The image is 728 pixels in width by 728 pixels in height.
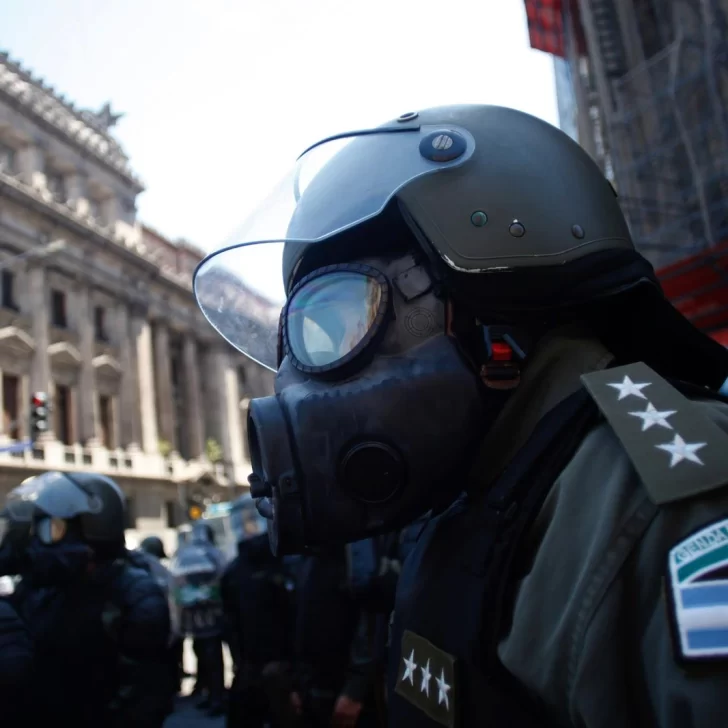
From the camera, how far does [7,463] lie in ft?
79.2

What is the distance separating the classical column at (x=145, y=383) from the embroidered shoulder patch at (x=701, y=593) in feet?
111

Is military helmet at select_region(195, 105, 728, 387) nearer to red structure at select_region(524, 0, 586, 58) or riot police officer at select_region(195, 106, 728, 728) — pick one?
riot police officer at select_region(195, 106, 728, 728)

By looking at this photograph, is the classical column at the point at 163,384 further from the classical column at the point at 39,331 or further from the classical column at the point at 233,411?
the classical column at the point at 39,331

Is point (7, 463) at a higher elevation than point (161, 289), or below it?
below

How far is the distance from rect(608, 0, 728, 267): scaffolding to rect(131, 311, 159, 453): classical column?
1048 inches

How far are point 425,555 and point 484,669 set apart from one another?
355 mm

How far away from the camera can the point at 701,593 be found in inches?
28.1

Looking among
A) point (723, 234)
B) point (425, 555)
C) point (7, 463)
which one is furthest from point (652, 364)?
point (7, 463)

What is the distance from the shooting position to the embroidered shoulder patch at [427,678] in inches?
40.3

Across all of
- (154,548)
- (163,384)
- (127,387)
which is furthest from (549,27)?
(163,384)

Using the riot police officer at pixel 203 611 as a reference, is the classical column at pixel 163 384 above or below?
above

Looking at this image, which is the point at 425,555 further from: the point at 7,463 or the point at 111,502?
the point at 7,463

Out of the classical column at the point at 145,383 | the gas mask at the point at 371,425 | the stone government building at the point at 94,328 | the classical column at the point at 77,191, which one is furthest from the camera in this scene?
the classical column at the point at 145,383

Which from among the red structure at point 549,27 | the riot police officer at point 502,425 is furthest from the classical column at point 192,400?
the riot police officer at point 502,425
